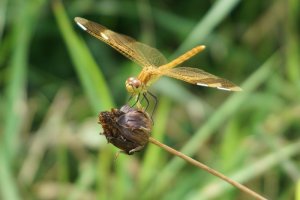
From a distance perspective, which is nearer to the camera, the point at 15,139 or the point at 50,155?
the point at 15,139

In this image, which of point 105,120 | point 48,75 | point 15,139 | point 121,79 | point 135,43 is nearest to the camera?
point 105,120

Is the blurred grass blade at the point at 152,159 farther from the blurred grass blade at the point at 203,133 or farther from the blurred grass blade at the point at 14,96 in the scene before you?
the blurred grass blade at the point at 14,96

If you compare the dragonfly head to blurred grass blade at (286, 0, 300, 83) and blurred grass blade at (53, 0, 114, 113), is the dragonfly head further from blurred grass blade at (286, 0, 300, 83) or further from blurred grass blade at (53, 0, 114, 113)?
blurred grass blade at (286, 0, 300, 83)

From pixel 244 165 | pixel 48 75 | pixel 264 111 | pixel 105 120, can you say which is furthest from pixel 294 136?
pixel 105 120

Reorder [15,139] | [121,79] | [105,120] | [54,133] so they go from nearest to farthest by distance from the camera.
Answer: [105,120] < [15,139] < [54,133] < [121,79]

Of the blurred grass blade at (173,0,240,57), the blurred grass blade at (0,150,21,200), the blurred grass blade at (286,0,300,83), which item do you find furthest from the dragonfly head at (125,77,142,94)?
the blurred grass blade at (286,0,300,83)

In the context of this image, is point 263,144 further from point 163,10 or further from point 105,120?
point 105,120
